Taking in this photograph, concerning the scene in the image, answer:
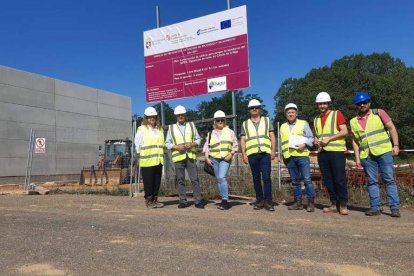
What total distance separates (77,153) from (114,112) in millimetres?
5691

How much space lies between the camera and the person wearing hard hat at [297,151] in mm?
7496

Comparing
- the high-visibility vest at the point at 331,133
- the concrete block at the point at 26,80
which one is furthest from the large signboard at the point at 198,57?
the concrete block at the point at 26,80

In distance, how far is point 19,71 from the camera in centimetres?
2244

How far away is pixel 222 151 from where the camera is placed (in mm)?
8180

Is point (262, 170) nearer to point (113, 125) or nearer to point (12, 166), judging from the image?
point (12, 166)

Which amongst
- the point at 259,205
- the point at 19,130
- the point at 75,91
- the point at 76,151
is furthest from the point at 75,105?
the point at 259,205

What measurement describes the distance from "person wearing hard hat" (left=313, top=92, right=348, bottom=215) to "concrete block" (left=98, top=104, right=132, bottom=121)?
22.8 m

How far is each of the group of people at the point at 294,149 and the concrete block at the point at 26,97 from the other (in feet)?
51.4

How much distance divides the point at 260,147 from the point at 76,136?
19.8m

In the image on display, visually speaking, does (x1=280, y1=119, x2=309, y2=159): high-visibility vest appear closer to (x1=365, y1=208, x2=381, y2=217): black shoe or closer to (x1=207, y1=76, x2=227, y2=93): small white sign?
(x1=365, y1=208, x2=381, y2=217): black shoe

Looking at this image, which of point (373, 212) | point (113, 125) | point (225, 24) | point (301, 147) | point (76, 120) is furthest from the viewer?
point (113, 125)

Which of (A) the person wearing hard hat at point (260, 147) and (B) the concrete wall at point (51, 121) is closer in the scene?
(A) the person wearing hard hat at point (260, 147)

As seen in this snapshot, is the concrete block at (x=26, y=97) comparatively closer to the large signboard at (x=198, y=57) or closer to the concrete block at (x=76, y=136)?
the concrete block at (x=76, y=136)

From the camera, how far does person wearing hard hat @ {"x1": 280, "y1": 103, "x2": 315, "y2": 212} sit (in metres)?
7.50
